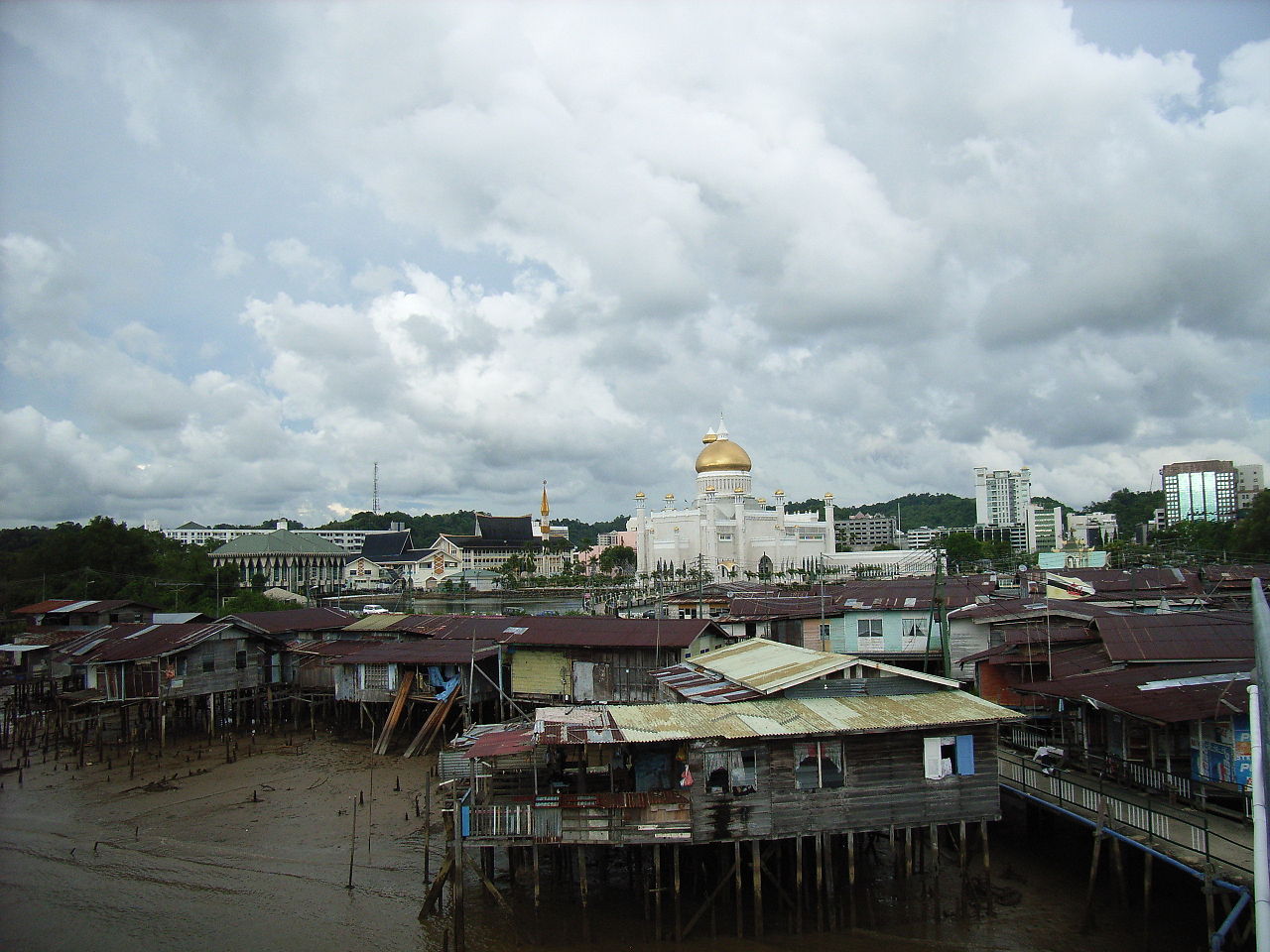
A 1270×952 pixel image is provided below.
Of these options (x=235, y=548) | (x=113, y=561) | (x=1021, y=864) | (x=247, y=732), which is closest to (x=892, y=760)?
(x=1021, y=864)

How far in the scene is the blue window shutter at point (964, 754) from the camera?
16.3 m

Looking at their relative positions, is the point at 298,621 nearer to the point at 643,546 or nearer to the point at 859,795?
the point at 859,795

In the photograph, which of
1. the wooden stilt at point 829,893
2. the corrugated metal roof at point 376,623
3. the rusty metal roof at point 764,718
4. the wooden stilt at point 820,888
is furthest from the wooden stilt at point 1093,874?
the corrugated metal roof at point 376,623

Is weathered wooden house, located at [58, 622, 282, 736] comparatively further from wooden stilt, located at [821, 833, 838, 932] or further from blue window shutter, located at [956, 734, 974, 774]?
blue window shutter, located at [956, 734, 974, 774]

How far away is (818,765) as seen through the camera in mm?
15797

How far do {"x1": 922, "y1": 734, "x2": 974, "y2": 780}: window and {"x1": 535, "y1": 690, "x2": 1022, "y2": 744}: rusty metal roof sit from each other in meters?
0.48

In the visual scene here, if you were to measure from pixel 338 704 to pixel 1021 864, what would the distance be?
24912mm

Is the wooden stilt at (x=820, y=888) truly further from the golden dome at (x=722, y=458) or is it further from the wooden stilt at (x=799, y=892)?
the golden dome at (x=722, y=458)

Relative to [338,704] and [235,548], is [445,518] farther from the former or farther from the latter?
[338,704]

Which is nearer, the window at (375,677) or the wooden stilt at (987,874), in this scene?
the wooden stilt at (987,874)

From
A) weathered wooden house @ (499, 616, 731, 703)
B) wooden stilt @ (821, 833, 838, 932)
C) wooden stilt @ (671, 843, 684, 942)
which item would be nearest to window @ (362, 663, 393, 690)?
weathered wooden house @ (499, 616, 731, 703)

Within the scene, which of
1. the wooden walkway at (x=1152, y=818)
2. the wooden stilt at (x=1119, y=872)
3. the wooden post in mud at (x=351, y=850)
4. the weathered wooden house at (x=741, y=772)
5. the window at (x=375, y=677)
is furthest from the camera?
the window at (x=375, y=677)

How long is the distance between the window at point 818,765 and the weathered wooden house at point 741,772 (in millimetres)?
18

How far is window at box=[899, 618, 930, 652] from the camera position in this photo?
32.3m
